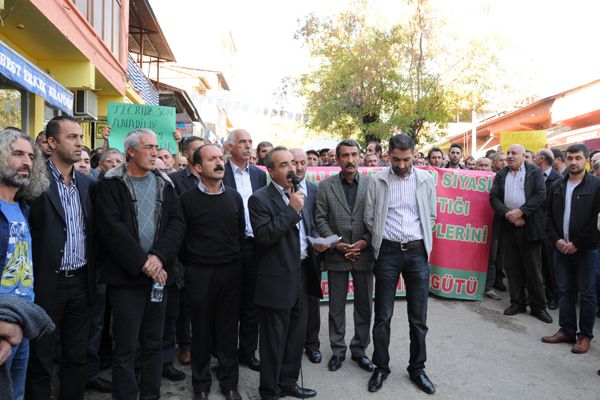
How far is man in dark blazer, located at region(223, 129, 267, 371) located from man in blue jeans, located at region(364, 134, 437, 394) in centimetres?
116

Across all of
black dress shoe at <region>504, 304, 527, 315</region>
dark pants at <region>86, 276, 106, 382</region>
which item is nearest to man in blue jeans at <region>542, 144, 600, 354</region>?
black dress shoe at <region>504, 304, 527, 315</region>

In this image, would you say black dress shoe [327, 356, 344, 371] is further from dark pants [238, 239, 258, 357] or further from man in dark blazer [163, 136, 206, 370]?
man in dark blazer [163, 136, 206, 370]

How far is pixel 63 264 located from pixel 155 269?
0.60 m

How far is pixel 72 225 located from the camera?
3.24m

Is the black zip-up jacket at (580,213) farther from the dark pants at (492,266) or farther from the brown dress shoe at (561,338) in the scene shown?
the dark pants at (492,266)

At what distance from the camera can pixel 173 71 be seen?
32469 millimetres

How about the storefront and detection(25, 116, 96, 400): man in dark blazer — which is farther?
the storefront

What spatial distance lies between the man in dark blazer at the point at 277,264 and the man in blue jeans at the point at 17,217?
1.55 m

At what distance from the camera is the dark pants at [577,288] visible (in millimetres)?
4910

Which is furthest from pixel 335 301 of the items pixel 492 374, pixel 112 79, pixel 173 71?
pixel 173 71

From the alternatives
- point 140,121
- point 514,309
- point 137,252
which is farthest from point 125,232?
point 514,309

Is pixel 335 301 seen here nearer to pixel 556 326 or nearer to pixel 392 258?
pixel 392 258

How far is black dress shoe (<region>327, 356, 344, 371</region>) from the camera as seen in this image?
444 centimetres

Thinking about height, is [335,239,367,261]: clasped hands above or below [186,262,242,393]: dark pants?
above
